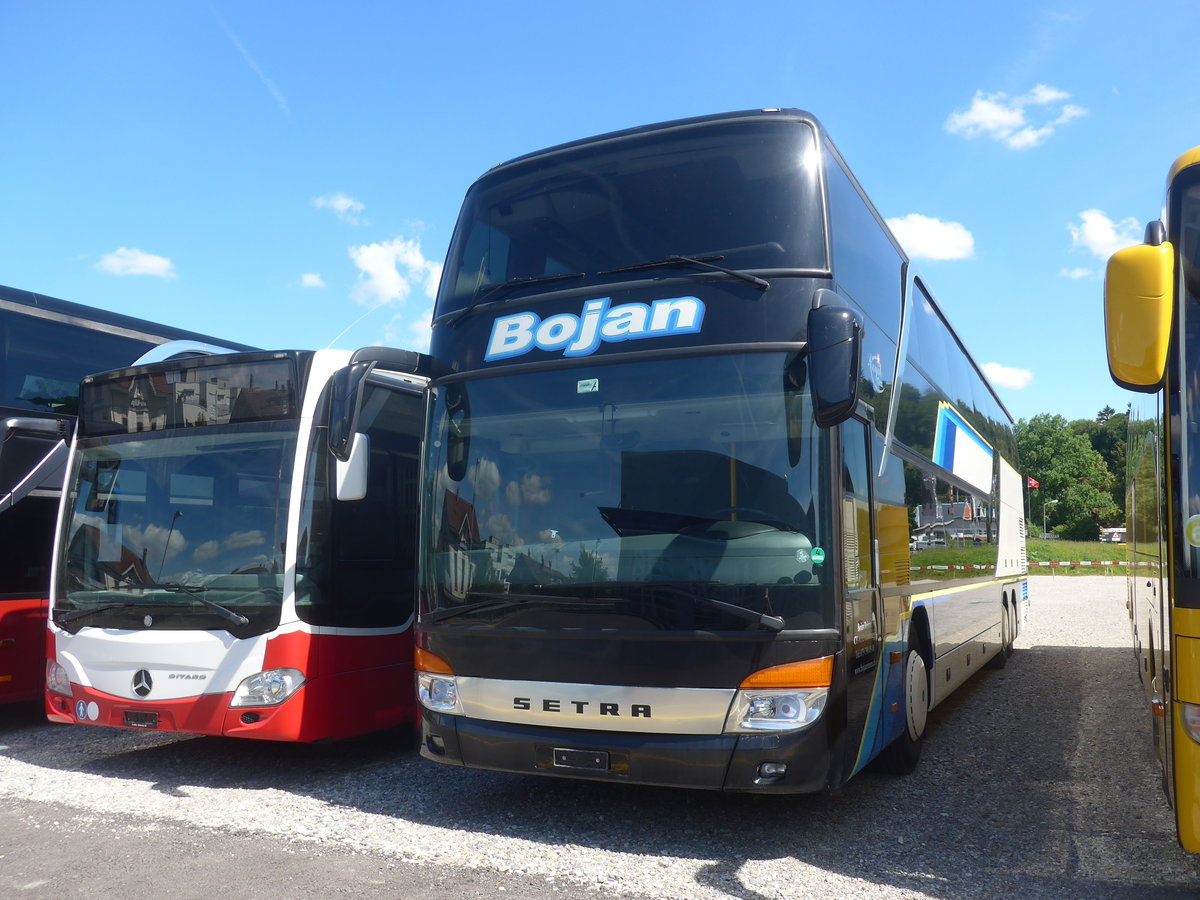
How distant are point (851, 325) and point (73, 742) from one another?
23.9ft

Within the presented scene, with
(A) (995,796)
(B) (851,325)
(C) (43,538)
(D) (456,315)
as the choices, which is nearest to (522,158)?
(D) (456,315)

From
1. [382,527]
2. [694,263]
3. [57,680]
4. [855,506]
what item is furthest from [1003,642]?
[57,680]

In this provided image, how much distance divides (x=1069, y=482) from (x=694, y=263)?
337 ft

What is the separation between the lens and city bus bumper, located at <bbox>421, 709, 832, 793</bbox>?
198 inches

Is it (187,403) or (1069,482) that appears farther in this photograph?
(1069,482)

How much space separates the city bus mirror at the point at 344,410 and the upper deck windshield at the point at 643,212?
31.5 inches

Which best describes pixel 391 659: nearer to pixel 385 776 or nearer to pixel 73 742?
pixel 385 776

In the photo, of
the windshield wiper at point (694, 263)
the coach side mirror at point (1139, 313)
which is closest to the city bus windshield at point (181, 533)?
the windshield wiper at point (694, 263)

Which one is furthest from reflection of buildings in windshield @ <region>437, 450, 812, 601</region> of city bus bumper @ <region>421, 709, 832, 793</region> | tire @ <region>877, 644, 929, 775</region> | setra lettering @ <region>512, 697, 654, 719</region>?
tire @ <region>877, 644, 929, 775</region>

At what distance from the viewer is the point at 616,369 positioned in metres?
5.57

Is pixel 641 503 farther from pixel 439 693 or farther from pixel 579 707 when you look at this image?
pixel 439 693

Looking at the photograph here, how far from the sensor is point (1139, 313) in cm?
395

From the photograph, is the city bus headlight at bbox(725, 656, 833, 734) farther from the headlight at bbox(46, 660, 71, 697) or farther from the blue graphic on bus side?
the headlight at bbox(46, 660, 71, 697)

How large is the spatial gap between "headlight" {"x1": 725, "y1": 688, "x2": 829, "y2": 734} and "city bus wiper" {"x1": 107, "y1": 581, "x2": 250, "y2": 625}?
3447mm
